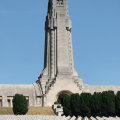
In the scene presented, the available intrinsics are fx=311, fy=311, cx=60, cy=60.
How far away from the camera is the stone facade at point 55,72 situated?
61.1 m

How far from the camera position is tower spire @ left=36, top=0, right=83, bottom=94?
208 feet

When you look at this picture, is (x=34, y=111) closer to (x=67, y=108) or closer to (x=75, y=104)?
(x=67, y=108)

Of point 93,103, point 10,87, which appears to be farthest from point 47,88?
point 93,103

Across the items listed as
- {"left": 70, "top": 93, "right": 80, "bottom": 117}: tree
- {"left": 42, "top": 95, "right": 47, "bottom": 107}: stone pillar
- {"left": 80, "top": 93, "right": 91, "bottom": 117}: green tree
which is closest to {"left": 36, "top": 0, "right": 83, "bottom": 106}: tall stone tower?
{"left": 42, "top": 95, "right": 47, "bottom": 107}: stone pillar

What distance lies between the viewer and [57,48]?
212 ft

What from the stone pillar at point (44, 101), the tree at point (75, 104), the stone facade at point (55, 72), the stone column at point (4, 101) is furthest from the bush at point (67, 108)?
the stone column at point (4, 101)

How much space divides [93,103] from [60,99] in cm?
1508

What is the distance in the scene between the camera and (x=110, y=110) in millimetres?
47250

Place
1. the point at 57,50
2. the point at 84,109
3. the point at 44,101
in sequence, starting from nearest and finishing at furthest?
the point at 84,109
the point at 44,101
the point at 57,50

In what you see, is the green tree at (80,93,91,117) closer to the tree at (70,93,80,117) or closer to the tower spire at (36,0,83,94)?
the tree at (70,93,80,117)

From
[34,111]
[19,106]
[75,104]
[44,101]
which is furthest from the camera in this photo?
[44,101]

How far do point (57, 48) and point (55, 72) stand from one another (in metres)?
5.02

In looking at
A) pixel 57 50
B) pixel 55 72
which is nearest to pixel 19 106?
pixel 55 72

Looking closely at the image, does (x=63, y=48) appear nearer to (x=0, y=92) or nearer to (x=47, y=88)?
(x=47, y=88)
